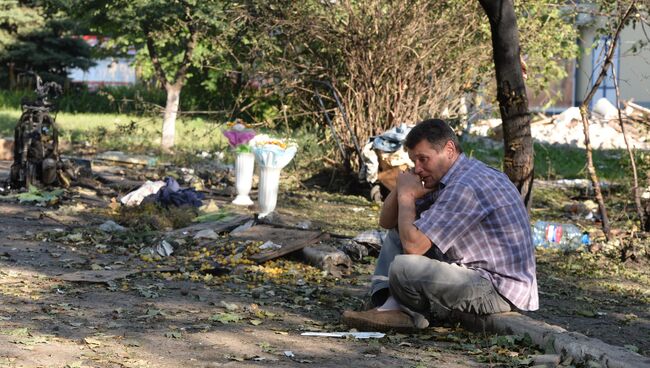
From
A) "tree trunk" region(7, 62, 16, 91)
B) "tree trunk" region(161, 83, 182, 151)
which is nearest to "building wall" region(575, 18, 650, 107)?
"tree trunk" region(161, 83, 182, 151)

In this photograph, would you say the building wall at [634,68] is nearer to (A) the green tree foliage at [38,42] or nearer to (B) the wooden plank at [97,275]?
(A) the green tree foliage at [38,42]

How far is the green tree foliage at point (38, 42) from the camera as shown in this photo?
29844 mm

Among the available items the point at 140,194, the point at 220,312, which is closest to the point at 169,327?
the point at 220,312

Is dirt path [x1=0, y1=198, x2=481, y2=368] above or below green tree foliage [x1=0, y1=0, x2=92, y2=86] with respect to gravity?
below

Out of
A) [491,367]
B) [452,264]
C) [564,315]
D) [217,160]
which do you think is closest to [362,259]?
[564,315]

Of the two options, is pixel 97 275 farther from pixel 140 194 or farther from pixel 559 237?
pixel 559 237

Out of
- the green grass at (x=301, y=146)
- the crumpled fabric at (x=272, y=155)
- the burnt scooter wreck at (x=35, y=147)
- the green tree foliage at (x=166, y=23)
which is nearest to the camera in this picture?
the crumpled fabric at (x=272, y=155)

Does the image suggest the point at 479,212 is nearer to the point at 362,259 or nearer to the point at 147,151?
the point at 362,259

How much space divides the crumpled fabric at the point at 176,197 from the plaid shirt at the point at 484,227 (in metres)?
5.71

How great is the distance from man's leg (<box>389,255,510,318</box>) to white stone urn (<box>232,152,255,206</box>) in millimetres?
6444

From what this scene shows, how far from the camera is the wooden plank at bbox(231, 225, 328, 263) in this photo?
8.30 metres

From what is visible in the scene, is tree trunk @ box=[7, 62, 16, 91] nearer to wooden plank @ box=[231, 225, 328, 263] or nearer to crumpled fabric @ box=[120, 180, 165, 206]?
crumpled fabric @ box=[120, 180, 165, 206]

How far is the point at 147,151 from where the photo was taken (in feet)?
59.5

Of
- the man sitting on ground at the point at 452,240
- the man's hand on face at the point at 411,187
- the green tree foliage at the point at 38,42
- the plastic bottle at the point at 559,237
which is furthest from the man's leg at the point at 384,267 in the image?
the green tree foliage at the point at 38,42
